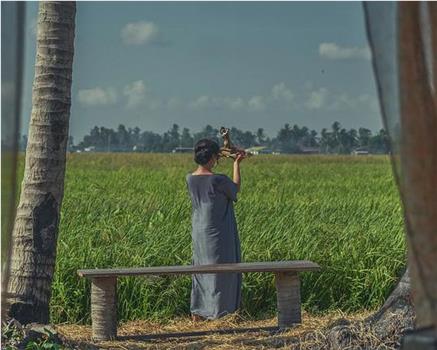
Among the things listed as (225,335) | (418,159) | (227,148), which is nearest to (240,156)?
(227,148)

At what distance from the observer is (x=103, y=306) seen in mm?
6469

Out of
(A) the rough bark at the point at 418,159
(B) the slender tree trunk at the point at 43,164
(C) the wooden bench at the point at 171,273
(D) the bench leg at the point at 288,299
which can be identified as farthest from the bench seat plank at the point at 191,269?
(A) the rough bark at the point at 418,159

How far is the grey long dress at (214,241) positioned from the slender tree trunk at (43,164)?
1.40 m

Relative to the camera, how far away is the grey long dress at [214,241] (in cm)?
707

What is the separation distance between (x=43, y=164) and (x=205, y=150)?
1.41 meters

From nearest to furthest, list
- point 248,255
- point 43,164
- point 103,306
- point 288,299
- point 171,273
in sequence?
point 43,164 → point 171,273 → point 103,306 → point 288,299 → point 248,255

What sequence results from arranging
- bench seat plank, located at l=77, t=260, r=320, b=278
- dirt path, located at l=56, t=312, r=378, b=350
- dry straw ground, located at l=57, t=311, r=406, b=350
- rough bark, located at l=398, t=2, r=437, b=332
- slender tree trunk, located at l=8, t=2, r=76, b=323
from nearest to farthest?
rough bark, located at l=398, t=2, r=437, b=332
dry straw ground, located at l=57, t=311, r=406, b=350
slender tree trunk, located at l=8, t=2, r=76, b=323
dirt path, located at l=56, t=312, r=378, b=350
bench seat plank, located at l=77, t=260, r=320, b=278

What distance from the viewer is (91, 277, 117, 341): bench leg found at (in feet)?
21.1

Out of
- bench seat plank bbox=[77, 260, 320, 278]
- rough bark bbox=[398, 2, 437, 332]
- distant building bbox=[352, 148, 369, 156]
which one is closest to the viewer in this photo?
rough bark bbox=[398, 2, 437, 332]

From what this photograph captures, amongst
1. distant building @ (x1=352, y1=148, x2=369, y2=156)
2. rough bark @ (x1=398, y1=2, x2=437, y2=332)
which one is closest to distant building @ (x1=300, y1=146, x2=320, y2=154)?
distant building @ (x1=352, y1=148, x2=369, y2=156)

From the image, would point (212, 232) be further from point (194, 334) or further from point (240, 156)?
point (194, 334)

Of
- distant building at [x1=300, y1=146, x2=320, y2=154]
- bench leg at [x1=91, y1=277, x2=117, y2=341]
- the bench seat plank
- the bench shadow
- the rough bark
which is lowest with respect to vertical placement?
the bench shadow

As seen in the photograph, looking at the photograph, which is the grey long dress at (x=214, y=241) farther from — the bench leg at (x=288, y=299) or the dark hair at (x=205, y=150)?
the bench leg at (x=288, y=299)

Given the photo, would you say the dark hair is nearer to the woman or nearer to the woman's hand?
the woman
